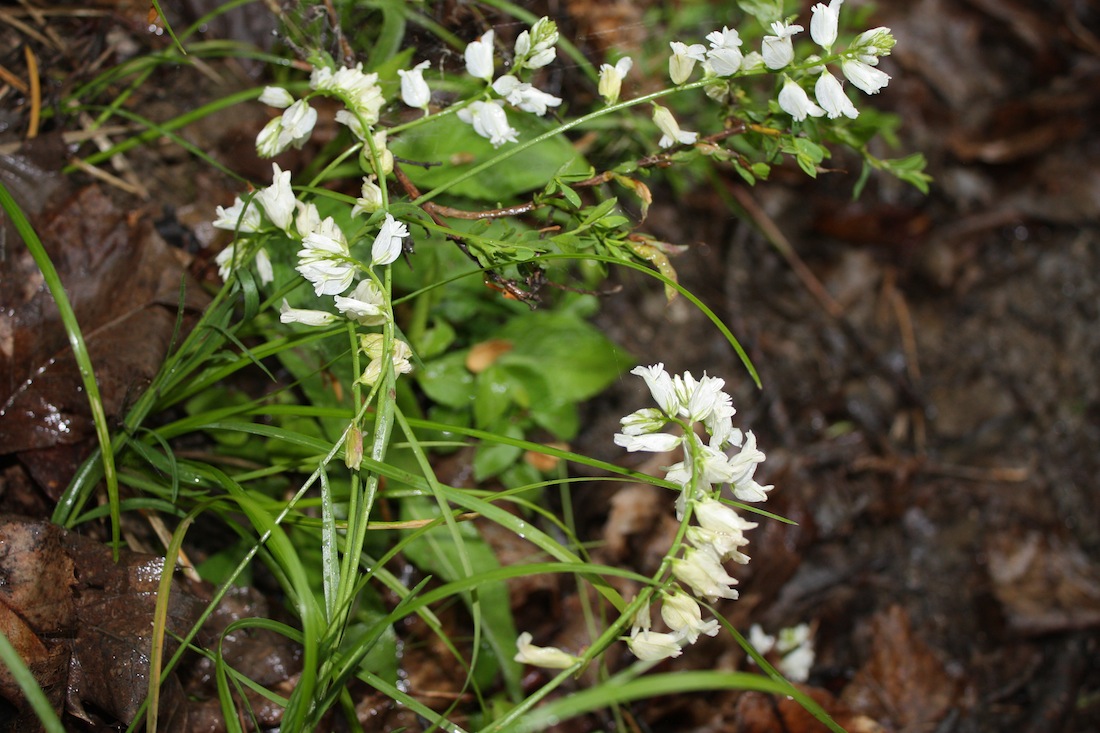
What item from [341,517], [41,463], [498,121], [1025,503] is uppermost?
[498,121]

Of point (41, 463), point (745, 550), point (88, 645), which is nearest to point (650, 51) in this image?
point (745, 550)

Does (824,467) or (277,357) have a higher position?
(277,357)

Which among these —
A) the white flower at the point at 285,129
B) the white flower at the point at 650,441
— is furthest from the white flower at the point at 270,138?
the white flower at the point at 650,441

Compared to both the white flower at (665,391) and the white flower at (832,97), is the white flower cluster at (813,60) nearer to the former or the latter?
the white flower at (832,97)

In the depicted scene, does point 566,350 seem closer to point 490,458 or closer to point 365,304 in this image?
point 490,458

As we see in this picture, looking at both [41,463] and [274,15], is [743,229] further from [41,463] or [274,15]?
[41,463]

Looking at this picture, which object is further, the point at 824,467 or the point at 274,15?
the point at 824,467
